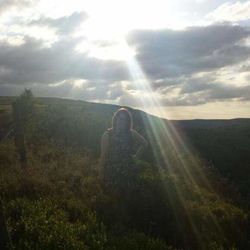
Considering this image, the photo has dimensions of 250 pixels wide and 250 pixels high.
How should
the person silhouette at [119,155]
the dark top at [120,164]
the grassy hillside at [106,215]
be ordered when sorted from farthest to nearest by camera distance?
the dark top at [120,164] < the person silhouette at [119,155] < the grassy hillside at [106,215]

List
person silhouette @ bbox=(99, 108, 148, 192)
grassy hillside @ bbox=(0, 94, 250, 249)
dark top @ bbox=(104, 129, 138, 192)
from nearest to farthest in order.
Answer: grassy hillside @ bbox=(0, 94, 250, 249) < person silhouette @ bbox=(99, 108, 148, 192) < dark top @ bbox=(104, 129, 138, 192)

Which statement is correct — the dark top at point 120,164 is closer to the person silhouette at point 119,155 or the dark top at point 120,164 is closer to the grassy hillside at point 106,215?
the person silhouette at point 119,155

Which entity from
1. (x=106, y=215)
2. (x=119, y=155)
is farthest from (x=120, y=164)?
(x=106, y=215)

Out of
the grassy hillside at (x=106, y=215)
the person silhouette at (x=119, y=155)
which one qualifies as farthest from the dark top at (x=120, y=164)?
the grassy hillside at (x=106, y=215)

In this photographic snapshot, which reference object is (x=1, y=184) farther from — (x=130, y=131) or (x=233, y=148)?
(x=233, y=148)

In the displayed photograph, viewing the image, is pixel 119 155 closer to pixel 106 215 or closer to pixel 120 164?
pixel 120 164

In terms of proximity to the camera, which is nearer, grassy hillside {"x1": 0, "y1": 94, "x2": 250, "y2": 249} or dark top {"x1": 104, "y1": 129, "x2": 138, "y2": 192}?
grassy hillside {"x1": 0, "y1": 94, "x2": 250, "y2": 249}

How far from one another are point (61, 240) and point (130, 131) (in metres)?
4.30

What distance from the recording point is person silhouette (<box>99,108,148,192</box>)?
10.8 meters

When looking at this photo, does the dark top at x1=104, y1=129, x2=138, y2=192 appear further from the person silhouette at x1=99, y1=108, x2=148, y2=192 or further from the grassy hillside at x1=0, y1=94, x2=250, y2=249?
the grassy hillside at x1=0, y1=94, x2=250, y2=249

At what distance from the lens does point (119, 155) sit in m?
11.1

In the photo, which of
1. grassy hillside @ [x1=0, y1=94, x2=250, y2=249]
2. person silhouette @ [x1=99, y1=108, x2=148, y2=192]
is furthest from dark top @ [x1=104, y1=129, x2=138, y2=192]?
grassy hillside @ [x1=0, y1=94, x2=250, y2=249]

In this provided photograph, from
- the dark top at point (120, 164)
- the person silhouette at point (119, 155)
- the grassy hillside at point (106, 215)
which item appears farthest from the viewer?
the dark top at point (120, 164)

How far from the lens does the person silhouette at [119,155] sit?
10.8 metres
